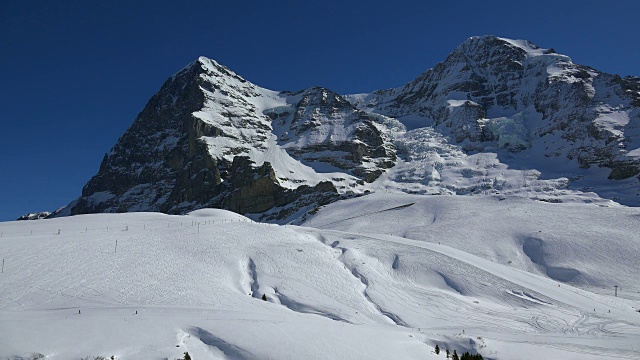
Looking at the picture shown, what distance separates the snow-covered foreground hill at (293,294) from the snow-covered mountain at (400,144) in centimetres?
7152

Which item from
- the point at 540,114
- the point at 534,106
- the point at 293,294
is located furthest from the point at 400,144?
the point at 293,294

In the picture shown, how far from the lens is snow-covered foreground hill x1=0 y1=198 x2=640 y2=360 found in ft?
49.6

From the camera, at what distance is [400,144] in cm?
16525

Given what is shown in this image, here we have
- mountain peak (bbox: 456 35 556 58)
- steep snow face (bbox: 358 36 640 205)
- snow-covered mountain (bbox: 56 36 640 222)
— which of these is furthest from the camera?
mountain peak (bbox: 456 35 556 58)

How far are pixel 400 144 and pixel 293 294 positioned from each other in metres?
144

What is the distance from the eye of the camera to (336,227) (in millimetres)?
72062

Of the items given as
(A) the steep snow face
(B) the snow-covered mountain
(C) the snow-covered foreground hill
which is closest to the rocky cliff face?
(A) the steep snow face

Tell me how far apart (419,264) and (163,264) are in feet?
56.7

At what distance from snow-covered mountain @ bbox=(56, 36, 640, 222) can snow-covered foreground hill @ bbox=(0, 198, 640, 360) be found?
235 ft

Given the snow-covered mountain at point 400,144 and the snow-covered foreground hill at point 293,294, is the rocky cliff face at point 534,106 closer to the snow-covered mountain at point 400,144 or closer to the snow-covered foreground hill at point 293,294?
the snow-covered mountain at point 400,144

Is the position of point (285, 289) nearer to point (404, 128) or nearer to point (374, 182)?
point (374, 182)

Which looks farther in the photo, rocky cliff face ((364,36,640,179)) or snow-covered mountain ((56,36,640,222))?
rocky cliff face ((364,36,640,179))

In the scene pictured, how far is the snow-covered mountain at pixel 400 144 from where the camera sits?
12238 cm

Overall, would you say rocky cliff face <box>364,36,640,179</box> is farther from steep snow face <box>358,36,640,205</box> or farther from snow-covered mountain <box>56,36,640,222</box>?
snow-covered mountain <box>56,36,640,222</box>
